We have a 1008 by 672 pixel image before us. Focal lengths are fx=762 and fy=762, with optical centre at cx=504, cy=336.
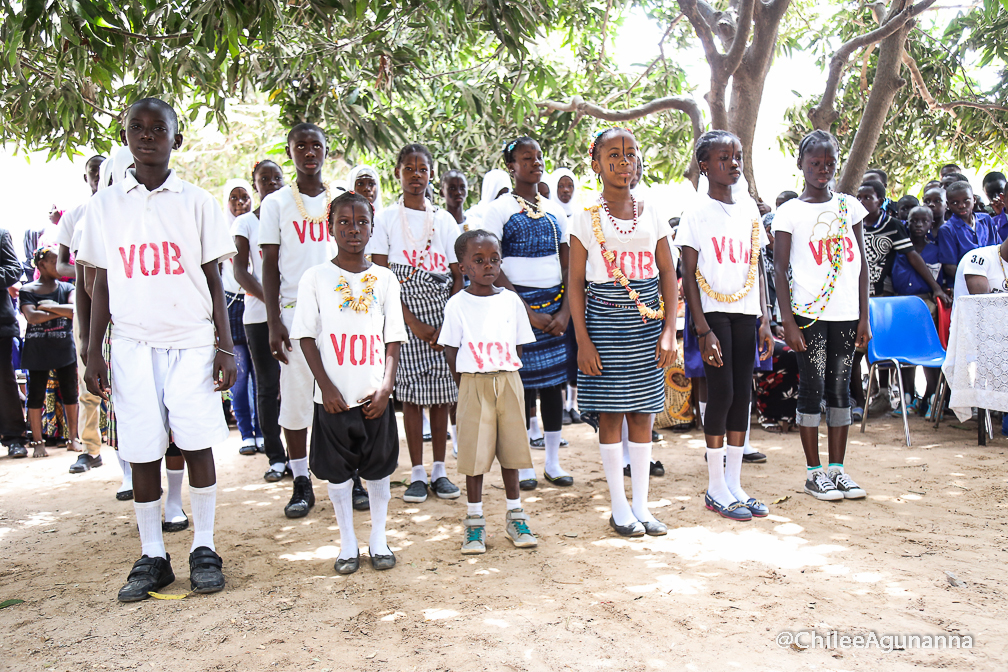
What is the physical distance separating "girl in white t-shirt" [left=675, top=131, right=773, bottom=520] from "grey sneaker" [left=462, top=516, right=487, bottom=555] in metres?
1.30

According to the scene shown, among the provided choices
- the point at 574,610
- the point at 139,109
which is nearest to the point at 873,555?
the point at 574,610

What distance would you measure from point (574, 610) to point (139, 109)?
8.51ft

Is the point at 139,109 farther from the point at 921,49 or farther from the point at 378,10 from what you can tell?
the point at 921,49

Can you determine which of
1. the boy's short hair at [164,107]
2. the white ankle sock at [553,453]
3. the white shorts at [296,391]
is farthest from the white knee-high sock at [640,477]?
the boy's short hair at [164,107]

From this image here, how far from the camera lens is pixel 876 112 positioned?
24.2ft

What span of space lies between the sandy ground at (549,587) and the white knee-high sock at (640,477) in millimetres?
191

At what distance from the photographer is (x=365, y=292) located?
136 inches

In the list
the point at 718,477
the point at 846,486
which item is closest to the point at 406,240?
the point at 718,477

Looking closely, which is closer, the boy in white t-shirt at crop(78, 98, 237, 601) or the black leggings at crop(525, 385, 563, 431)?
the boy in white t-shirt at crop(78, 98, 237, 601)

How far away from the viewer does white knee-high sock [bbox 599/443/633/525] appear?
3771mm

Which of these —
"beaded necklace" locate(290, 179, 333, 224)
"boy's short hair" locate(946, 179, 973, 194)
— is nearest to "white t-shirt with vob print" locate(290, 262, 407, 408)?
"beaded necklace" locate(290, 179, 333, 224)

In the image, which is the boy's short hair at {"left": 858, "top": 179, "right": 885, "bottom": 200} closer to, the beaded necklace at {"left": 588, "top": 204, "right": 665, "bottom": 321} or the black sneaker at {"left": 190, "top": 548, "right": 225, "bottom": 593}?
the beaded necklace at {"left": 588, "top": 204, "right": 665, "bottom": 321}

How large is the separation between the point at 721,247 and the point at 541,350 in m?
1.20

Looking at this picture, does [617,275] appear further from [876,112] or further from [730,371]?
[876,112]
